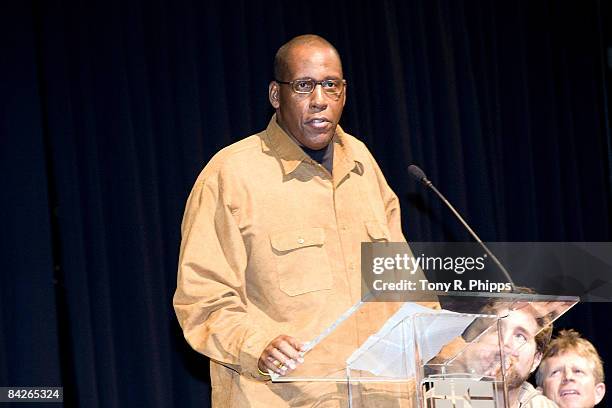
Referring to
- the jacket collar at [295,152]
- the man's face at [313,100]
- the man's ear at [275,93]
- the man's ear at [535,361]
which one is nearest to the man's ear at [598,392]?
the man's ear at [535,361]

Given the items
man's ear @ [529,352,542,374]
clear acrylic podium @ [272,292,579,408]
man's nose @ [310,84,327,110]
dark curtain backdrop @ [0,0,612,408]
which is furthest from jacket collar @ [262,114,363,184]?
dark curtain backdrop @ [0,0,612,408]

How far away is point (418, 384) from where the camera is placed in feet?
8.03

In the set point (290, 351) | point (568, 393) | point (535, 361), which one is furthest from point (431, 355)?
point (568, 393)

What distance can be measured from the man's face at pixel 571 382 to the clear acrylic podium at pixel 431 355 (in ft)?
4.67

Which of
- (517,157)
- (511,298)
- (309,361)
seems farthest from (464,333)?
(517,157)

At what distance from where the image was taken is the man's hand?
251cm

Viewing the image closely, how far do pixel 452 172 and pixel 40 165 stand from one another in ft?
7.19

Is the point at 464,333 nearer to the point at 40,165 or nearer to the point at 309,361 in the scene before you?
the point at 309,361

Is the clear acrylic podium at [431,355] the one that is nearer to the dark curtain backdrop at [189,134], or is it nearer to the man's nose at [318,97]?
the man's nose at [318,97]

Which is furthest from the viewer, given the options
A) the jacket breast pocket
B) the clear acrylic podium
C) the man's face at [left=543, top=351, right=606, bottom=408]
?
the man's face at [left=543, top=351, right=606, bottom=408]

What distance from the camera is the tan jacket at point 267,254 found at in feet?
9.30

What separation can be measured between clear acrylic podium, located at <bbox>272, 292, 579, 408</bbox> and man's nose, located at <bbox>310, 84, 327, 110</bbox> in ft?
2.51

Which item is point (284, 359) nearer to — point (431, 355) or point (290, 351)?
point (290, 351)

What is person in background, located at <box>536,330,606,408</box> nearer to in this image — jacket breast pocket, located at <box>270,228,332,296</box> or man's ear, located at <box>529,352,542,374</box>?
man's ear, located at <box>529,352,542,374</box>
